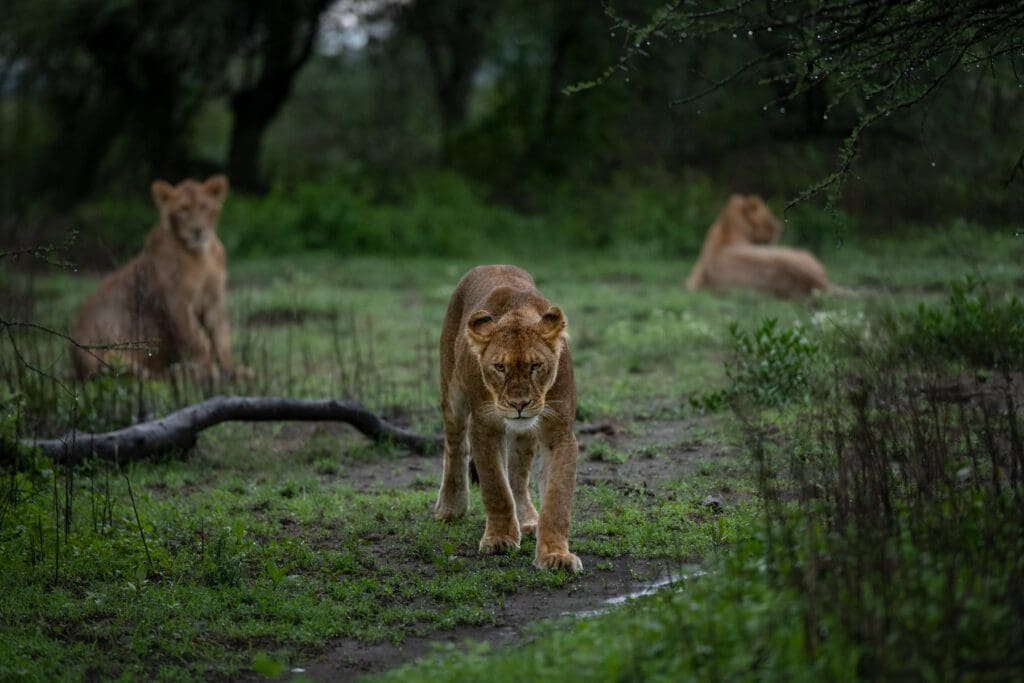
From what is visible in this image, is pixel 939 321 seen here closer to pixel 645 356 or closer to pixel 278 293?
pixel 645 356

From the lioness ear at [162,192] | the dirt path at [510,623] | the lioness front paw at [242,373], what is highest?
the lioness ear at [162,192]

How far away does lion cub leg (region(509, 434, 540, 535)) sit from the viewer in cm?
742

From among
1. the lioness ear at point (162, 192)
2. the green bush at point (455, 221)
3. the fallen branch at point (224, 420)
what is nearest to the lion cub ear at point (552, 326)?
the fallen branch at point (224, 420)

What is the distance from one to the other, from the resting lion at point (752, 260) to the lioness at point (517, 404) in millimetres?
9119

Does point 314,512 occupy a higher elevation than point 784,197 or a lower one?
lower

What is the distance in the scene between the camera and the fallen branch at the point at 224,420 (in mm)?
8938

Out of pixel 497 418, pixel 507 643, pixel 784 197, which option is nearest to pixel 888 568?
pixel 507 643

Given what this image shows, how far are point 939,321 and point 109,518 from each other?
601 centimetres

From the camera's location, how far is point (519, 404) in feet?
21.4

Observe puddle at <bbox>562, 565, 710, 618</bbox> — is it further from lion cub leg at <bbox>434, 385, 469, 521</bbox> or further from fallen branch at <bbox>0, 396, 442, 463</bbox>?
fallen branch at <bbox>0, 396, 442, 463</bbox>

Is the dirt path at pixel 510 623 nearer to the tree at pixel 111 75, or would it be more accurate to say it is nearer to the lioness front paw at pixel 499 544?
the lioness front paw at pixel 499 544

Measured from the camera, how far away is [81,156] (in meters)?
23.6

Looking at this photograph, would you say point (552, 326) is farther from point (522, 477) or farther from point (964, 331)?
point (964, 331)

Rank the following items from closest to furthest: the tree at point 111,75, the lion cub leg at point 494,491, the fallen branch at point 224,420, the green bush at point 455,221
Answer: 1. the lion cub leg at point 494,491
2. the fallen branch at point 224,420
3. the green bush at point 455,221
4. the tree at point 111,75
